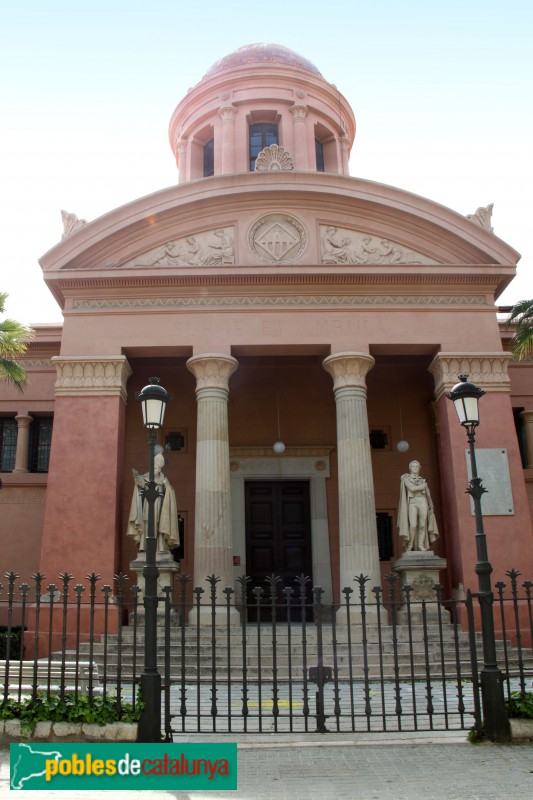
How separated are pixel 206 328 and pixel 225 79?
43.2 ft

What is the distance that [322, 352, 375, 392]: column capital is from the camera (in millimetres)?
17156

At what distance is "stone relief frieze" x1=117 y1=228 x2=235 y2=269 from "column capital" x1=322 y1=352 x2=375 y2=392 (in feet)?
11.6

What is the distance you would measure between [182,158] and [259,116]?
10.5 ft

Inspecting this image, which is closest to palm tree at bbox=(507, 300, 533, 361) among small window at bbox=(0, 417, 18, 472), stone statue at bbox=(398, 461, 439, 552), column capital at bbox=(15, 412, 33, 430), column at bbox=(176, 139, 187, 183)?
stone statue at bbox=(398, 461, 439, 552)

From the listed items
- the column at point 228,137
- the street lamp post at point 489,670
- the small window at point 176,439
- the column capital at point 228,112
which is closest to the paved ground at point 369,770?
the street lamp post at point 489,670

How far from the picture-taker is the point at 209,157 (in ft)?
87.9

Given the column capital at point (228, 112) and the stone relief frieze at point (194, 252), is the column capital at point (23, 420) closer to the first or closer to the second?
the stone relief frieze at point (194, 252)

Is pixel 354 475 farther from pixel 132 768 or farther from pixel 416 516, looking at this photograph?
pixel 132 768

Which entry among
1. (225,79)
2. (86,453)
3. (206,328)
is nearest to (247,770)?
(86,453)

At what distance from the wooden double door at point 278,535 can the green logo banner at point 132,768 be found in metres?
12.2

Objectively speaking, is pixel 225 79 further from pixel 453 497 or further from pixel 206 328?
pixel 453 497

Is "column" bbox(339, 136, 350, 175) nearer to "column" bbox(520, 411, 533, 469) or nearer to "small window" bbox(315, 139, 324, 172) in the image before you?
"small window" bbox(315, 139, 324, 172)

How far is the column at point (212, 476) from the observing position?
15.8 metres

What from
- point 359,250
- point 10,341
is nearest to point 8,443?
point 10,341
